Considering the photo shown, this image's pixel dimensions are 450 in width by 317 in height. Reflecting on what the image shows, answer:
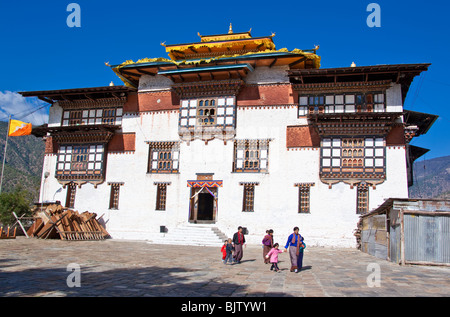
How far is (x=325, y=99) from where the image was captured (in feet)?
84.4

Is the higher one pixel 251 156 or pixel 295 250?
pixel 251 156

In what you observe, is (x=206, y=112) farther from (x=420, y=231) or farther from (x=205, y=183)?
(x=420, y=231)

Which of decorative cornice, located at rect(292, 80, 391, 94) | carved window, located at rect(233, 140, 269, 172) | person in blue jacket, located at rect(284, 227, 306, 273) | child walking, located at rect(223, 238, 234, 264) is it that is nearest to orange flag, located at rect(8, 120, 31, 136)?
carved window, located at rect(233, 140, 269, 172)

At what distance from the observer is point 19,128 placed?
28.6 m

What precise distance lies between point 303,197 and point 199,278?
1571cm

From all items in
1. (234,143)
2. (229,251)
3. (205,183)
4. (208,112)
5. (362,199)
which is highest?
(208,112)

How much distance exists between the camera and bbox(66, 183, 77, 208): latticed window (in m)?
29.8

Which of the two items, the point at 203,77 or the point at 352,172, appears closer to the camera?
the point at 352,172

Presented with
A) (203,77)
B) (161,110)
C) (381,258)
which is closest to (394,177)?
(381,258)

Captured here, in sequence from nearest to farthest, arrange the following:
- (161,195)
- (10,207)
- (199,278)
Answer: (199,278), (161,195), (10,207)

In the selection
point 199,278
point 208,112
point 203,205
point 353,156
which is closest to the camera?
point 199,278

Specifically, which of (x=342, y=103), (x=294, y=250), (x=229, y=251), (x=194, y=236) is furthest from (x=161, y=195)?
(x=294, y=250)

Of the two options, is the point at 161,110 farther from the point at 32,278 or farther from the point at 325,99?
the point at 32,278
